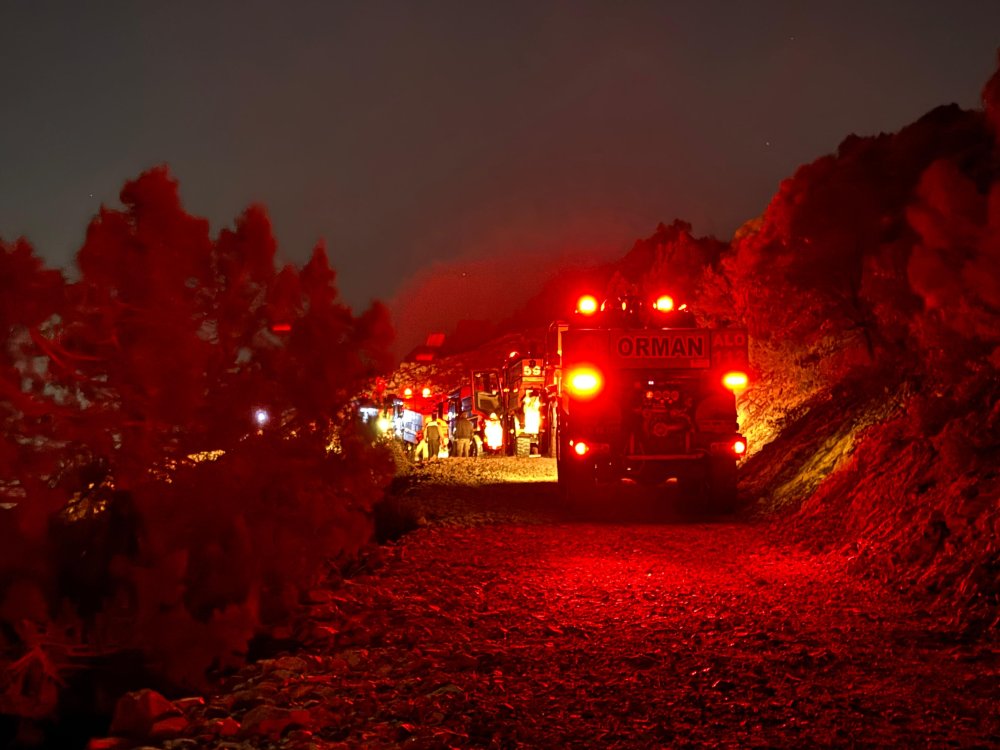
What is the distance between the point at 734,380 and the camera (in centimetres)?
1587

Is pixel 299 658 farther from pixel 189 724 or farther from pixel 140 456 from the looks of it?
pixel 140 456

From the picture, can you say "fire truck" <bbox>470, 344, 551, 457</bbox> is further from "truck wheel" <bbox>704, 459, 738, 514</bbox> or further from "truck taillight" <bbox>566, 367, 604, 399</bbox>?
"truck wheel" <bbox>704, 459, 738, 514</bbox>

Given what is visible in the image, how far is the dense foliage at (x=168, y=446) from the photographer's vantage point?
781 cm

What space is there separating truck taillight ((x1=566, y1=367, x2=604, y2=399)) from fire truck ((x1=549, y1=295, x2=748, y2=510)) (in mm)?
17

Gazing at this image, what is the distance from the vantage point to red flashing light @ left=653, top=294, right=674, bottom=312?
1753 centimetres

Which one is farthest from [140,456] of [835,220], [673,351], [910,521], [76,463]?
[835,220]

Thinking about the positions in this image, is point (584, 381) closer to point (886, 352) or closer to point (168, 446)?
point (168, 446)

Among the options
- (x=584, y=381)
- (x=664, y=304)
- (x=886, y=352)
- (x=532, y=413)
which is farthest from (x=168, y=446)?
(x=532, y=413)

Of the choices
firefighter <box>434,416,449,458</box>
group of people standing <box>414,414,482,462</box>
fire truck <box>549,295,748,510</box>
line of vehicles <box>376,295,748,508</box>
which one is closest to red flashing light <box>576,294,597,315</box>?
line of vehicles <box>376,295,748,508</box>

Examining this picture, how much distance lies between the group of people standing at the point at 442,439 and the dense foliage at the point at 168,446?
2057 cm

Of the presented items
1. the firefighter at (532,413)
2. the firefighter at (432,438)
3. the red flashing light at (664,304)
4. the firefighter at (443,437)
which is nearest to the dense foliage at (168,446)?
the red flashing light at (664,304)

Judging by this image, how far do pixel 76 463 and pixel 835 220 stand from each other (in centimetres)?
1951

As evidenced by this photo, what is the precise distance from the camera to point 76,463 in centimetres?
869

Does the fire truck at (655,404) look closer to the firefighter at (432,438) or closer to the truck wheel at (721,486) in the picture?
the truck wheel at (721,486)
